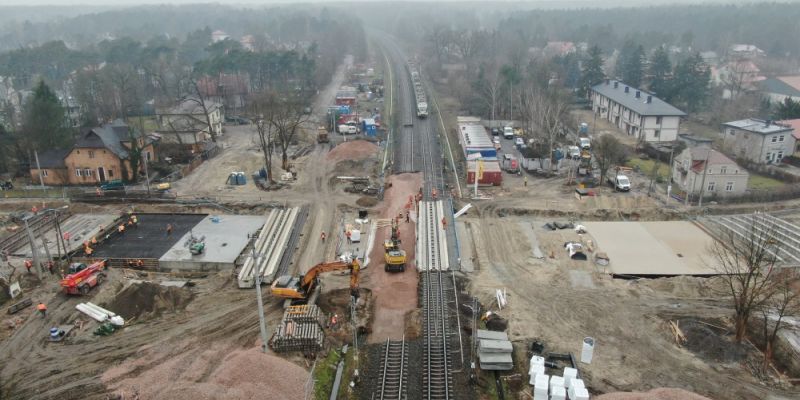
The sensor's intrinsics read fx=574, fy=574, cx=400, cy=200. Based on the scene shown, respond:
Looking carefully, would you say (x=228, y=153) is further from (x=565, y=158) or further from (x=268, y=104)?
(x=565, y=158)

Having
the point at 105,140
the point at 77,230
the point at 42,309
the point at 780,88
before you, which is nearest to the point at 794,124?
the point at 780,88

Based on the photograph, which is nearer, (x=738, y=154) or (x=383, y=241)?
(x=383, y=241)

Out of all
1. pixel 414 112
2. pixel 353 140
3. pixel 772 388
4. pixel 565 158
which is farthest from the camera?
pixel 414 112

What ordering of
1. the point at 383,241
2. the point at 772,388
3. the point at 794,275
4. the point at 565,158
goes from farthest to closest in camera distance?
the point at 565,158
the point at 383,241
the point at 794,275
the point at 772,388

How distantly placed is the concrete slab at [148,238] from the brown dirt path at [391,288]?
1170 cm

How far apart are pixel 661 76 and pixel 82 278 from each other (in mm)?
65426

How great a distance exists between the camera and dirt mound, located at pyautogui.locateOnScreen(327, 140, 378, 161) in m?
48.0

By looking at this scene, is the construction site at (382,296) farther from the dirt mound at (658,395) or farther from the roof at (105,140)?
the roof at (105,140)

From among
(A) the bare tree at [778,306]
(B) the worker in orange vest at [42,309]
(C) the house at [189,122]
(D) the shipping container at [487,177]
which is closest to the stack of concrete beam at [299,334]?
(B) the worker in orange vest at [42,309]

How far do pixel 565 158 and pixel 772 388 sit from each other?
3020cm

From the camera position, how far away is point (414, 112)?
66312 mm

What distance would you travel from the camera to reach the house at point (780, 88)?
73000mm

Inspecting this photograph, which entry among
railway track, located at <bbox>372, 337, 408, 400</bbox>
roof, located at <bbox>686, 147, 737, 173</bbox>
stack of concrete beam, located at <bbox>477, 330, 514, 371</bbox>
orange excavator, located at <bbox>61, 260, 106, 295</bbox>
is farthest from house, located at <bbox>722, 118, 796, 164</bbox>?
orange excavator, located at <bbox>61, 260, 106, 295</bbox>

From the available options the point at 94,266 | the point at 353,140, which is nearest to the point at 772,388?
the point at 94,266
